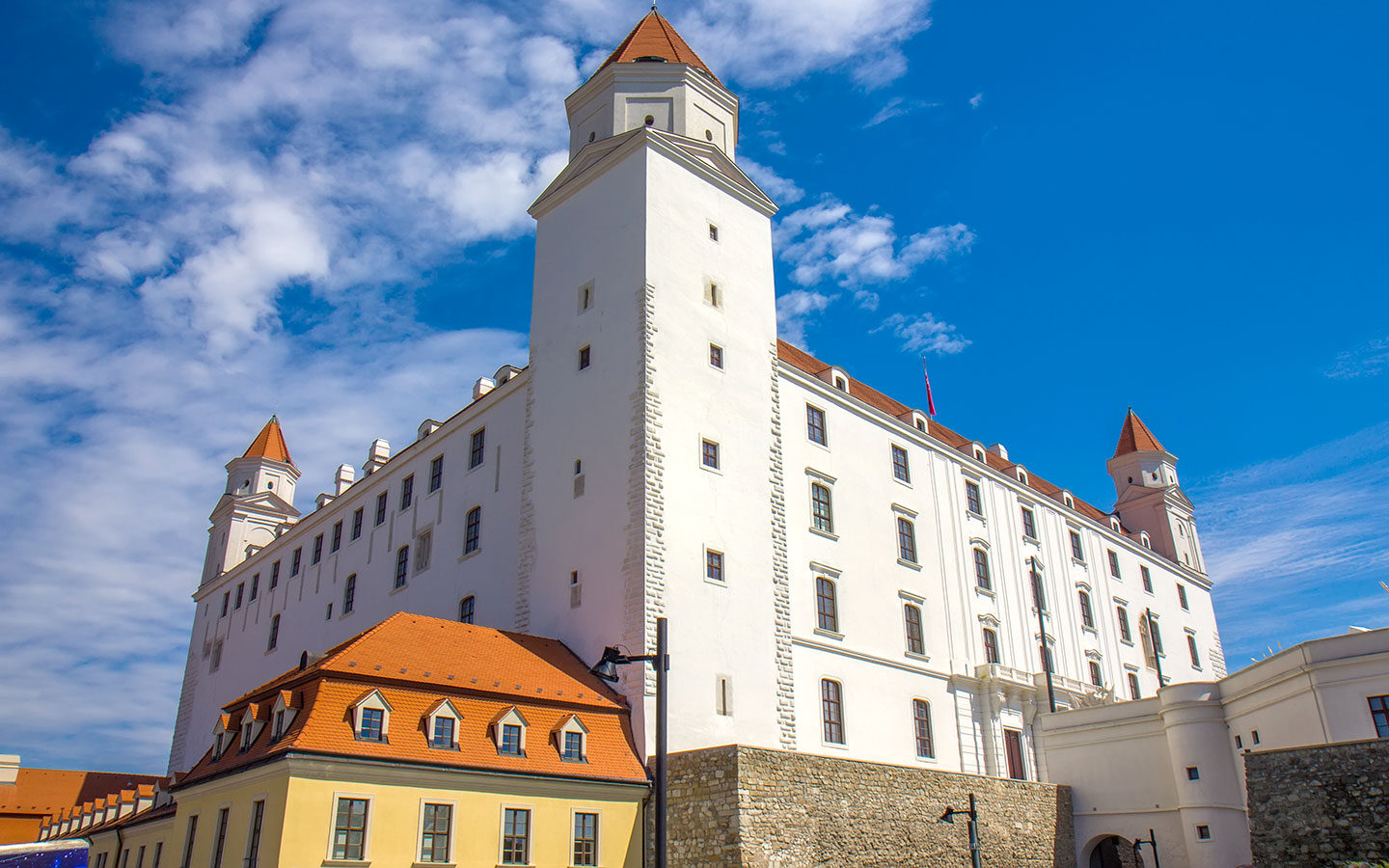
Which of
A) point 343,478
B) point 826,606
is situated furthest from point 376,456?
point 826,606

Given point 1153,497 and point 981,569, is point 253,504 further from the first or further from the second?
point 1153,497

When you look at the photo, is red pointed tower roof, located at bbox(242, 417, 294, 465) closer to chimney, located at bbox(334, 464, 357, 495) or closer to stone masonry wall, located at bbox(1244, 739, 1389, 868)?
chimney, located at bbox(334, 464, 357, 495)

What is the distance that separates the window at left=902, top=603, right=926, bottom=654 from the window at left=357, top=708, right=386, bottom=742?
732 inches

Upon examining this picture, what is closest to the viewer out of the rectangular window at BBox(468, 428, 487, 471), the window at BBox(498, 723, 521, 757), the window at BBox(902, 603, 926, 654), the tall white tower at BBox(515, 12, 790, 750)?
the window at BBox(498, 723, 521, 757)

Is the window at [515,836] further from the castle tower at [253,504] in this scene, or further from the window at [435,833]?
the castle tower at [253,504]

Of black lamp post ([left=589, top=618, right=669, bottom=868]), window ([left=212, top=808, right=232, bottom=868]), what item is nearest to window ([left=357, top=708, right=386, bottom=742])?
window ([left=212, top=808, right=232, bottom=868])

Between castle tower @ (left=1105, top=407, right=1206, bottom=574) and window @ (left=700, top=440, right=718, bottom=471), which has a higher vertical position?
castle tower @ (left=1105, top=407, right=1206, bottom=574)

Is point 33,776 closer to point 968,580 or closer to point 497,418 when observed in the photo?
point 497,418

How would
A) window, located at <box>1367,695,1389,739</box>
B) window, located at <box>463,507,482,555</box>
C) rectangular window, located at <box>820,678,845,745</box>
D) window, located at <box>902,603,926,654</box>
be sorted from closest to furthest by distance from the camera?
1. window, located at <box>1367,695,1389,739</box>
2. rectangular window, located at <box>820,678,845,745</box>
3. window, located at <box>463,507,482,555</box>
4. window, located at <box>902,603,926,654</box>

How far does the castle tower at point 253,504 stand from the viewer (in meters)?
54.7

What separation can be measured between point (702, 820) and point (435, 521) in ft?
58.7

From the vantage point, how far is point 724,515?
1118 inches

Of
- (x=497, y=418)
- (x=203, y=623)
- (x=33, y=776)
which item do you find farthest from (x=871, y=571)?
(x=33, y=776)

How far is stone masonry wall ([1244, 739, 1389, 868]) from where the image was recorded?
21656 millimetres
